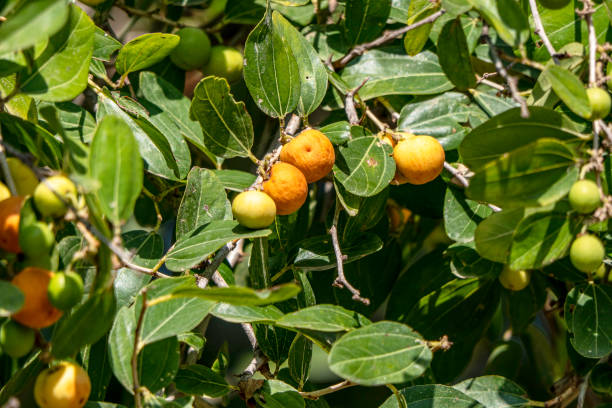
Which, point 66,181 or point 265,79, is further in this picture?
point 265,79

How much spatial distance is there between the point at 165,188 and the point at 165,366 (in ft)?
1.84

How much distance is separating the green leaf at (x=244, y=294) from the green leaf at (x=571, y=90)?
44 centimetres

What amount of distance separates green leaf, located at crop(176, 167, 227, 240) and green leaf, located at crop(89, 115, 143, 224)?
336 millimetres

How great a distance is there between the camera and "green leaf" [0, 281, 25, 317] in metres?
0.71

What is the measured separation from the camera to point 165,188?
4.62 ft

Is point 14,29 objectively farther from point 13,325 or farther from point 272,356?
point 272,356

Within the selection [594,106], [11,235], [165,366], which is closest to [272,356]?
[165,366]

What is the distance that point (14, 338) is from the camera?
0.78 m

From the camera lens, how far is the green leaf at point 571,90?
2.86ft

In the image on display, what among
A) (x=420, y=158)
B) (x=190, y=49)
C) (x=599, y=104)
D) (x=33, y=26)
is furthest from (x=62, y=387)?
(x=190, y=49)

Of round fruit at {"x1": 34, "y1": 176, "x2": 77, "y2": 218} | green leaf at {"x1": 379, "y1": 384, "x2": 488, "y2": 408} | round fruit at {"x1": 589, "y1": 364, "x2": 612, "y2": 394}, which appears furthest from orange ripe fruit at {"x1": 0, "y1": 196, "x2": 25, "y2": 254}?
round fruit at {"x1": 589, "y1": 364, "x2": 612, "y2": 394}

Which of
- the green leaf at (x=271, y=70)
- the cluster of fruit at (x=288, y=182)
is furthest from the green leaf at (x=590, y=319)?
the green leaf at (x=271, y=70)

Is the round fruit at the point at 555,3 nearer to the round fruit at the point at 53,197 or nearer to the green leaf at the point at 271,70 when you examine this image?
the green leaf at the point at 271,70

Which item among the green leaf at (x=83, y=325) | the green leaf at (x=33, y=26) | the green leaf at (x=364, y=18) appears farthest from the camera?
the green leaf at (x=364, y=18)
